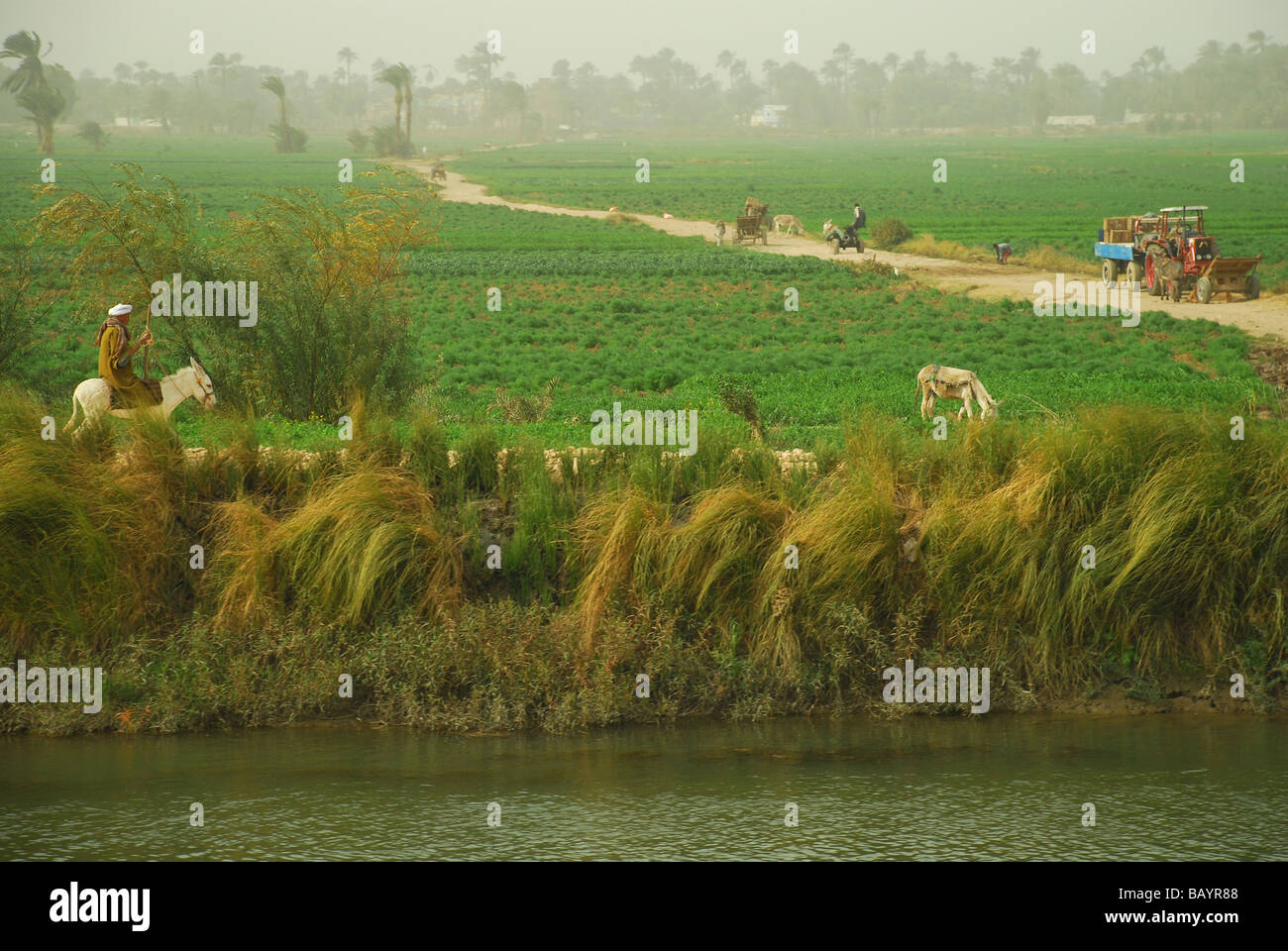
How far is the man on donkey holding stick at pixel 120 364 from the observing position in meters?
13.4

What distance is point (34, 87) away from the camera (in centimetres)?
11088

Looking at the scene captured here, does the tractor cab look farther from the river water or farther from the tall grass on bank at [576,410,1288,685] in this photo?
the river water

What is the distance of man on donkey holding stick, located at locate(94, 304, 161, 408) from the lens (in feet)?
44.0

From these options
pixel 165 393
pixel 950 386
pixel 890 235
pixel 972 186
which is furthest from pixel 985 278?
pixel 972 186

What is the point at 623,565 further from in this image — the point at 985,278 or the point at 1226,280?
the point at 985,278

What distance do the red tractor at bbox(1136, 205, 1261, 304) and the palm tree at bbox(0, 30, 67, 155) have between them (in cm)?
9383

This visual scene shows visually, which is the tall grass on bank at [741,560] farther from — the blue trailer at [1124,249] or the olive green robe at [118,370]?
the blue trailer at [1124,249]

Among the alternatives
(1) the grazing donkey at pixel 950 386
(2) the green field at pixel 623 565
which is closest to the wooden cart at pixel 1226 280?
(1) the grazing donkey at pixel 950 386

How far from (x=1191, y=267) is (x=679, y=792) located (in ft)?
85.7

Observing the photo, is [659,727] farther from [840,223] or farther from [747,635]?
[840,223]

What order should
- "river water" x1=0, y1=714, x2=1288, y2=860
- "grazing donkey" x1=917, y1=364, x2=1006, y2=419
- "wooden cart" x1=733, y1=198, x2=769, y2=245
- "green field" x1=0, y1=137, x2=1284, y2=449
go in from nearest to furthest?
1. "river water" x1=0, y1=714, x2=1288, y2=860
2. "grazing donkey" x1=917, y1=364, x2=1006, y2=419
3. "green field" x1=0, y1=137, x2=1284, y2=449
4. "wooden cart" x1=733, y1=198, x2=769, y2=245

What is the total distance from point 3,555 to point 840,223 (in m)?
50.6

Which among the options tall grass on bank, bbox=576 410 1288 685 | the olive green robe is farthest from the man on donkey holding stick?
tall grass on bank, bbox=576 410 1288 685

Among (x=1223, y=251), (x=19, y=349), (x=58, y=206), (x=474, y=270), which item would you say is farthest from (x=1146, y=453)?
(x=1223, y=251)
